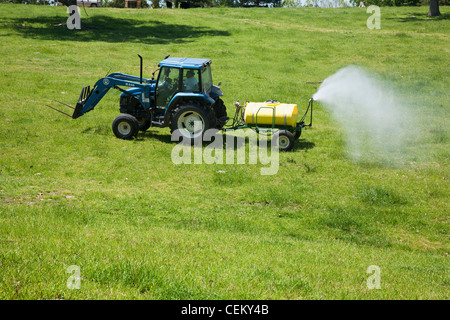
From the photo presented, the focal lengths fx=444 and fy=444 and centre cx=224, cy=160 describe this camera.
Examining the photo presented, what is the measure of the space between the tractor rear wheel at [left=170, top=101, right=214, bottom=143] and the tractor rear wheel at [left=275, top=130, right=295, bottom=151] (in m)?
2.24

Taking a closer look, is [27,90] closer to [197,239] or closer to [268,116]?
[268,116]

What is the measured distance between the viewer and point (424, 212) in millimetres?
10500

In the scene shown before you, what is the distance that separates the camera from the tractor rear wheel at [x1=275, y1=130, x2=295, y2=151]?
14266 mm

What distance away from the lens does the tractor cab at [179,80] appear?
1430 cm

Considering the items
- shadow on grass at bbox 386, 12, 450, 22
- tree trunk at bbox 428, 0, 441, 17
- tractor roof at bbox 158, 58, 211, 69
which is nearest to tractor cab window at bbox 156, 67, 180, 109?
tractor roof at bbox 158, 58, 211, 69

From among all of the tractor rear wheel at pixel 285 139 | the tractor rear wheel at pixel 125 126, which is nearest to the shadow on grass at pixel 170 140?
the tractor rear wheel at pixel 125 126

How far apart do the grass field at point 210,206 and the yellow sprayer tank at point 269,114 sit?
3.60 feet

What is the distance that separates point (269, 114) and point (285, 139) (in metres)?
0.96

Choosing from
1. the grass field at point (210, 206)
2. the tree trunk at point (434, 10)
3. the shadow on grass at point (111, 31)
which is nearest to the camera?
the grass field at point (210, 206)

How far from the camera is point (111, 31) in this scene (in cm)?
3475

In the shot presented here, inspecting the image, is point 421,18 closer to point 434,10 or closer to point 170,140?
point 434,10

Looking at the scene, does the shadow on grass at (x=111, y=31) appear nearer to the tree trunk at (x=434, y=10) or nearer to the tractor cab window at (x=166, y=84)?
the tractor cab window at (x=166, y=84)

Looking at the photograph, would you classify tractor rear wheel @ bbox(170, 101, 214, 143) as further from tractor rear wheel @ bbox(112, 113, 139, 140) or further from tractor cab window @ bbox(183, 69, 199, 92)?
tractor rear wheel @ bbox(112, 113, 139, 140)

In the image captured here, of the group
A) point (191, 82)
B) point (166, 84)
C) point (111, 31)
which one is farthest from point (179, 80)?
point (111, 31)
